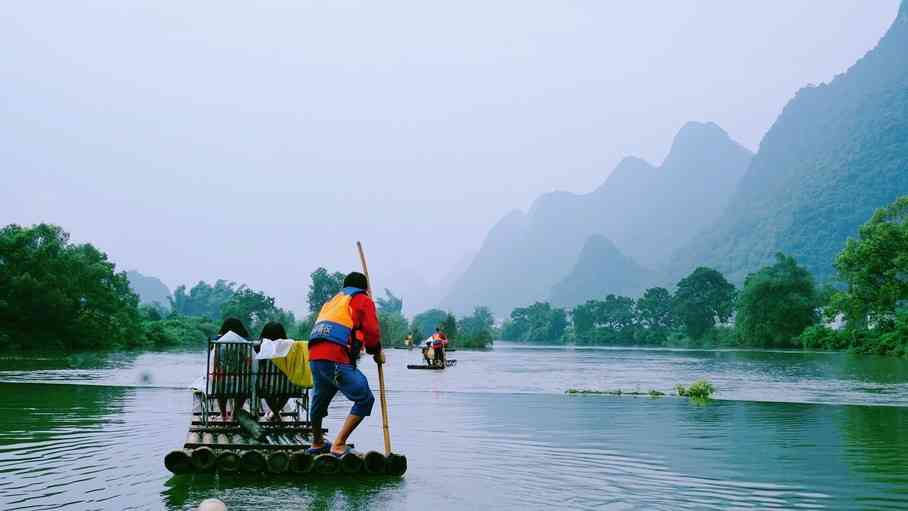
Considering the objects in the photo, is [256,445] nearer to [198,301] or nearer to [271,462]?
[271,462]

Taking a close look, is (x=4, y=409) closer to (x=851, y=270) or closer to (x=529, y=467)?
(x=529, y=467)

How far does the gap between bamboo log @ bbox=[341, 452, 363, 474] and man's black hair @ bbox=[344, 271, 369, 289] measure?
185 centimetres

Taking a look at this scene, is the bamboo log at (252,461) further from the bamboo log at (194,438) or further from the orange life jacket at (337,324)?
the orange life jacket at (337,324)

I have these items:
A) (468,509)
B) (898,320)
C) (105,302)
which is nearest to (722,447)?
(468,509)

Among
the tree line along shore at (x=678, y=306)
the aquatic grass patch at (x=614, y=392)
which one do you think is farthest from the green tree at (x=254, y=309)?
the aquatic grass patch at (x=614, y=392)

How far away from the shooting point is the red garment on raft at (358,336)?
31.5ft

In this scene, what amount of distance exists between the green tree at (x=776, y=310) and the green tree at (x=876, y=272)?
25360mm

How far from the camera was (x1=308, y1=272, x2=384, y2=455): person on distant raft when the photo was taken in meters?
9.54

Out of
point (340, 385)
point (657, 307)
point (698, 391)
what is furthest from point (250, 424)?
point (657, 307)

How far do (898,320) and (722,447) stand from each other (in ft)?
201

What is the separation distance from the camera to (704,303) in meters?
137

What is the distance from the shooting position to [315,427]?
384 inches

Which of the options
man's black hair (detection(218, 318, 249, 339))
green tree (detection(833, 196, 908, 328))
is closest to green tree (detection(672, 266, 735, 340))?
green tree (detection(833, 196, 908, 328))

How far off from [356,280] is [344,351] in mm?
804
